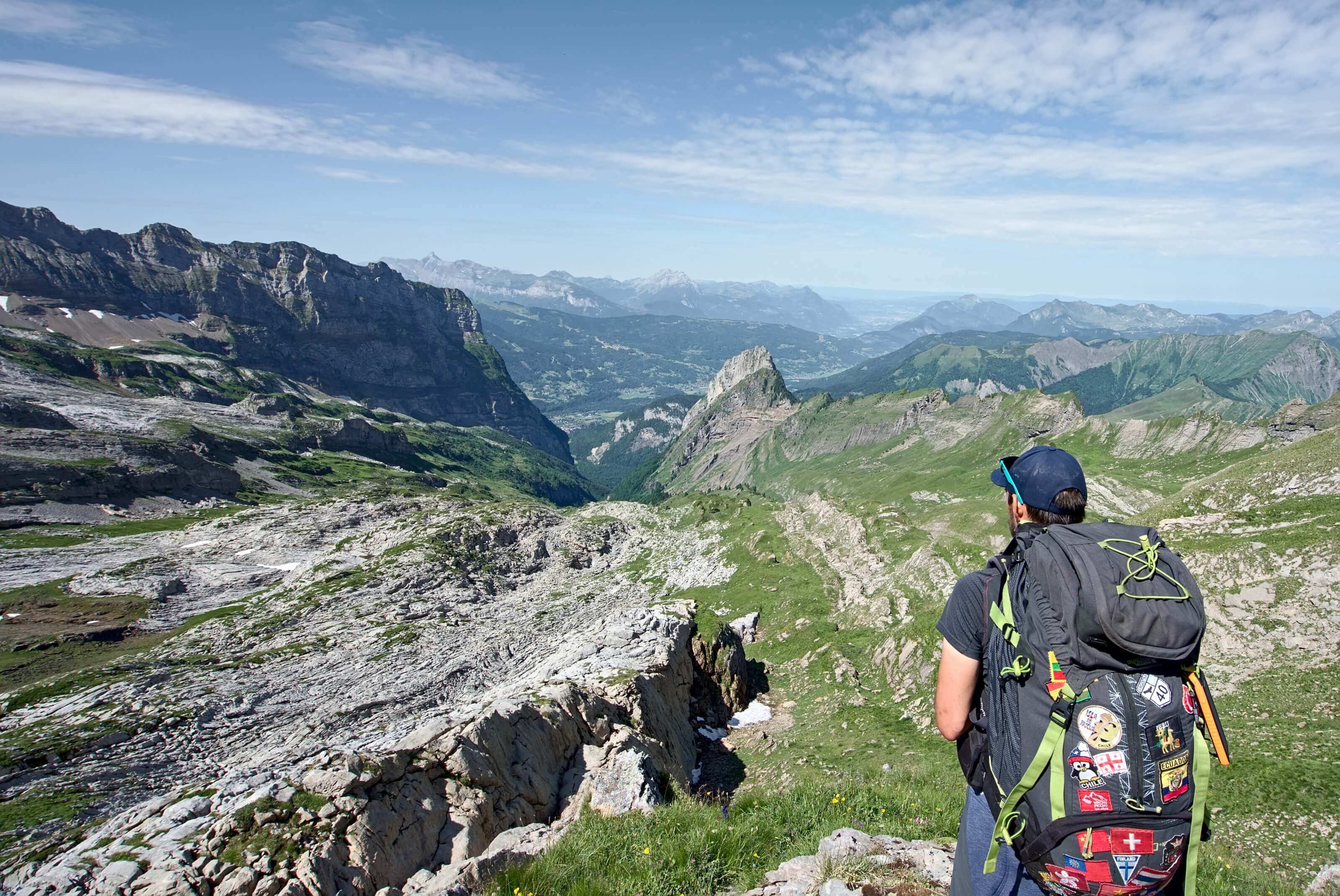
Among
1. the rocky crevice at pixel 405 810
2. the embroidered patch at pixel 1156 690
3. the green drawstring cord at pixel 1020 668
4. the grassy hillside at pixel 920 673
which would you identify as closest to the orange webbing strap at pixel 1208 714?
the embroidered patch at pixel 1156 690

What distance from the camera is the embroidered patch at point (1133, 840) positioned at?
487 centimetres

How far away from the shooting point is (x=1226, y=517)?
42.8m

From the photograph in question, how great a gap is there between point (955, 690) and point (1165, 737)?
1.67 metres

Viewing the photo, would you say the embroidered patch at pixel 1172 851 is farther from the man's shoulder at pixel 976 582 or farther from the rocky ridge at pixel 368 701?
the rocky ridge at pixel 368 701

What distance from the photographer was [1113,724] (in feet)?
16.1

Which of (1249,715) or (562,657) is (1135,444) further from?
(562,657)

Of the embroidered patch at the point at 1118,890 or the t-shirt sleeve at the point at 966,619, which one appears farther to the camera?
the t-shirt sleeve at the point at 966,619

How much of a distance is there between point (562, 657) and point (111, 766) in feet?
83.8

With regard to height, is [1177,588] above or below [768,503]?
above

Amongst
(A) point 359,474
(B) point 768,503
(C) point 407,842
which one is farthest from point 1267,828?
(A) point 359,474

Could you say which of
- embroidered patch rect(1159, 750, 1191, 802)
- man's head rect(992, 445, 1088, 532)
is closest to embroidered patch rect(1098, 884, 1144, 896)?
embroidered patch rect(1159, 750, 1191, 802)

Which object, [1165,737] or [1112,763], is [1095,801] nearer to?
[1112,763]

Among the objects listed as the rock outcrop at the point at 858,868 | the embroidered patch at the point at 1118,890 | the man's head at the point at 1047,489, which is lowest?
the rock outcrop at the point at 858,868

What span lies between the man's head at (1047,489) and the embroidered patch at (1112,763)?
74.9 inches
